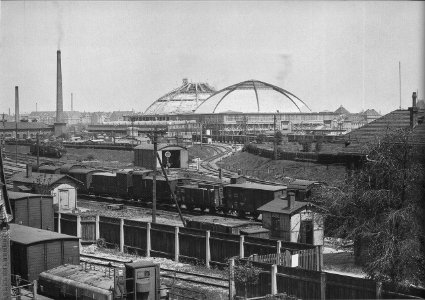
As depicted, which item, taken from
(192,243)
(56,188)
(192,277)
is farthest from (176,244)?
(56,188)

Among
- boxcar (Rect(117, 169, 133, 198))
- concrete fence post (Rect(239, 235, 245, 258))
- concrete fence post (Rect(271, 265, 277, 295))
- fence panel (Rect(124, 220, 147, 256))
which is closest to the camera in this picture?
concrete fence post (Rect(271, 265, 277, 295))

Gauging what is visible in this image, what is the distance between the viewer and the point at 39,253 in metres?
25.3

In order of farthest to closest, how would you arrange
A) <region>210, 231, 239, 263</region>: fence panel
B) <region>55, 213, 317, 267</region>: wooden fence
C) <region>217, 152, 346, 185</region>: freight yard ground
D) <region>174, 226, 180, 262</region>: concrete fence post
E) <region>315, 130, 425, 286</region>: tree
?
<region>217, 152, 346, 185</region>: freight yard ground
<region>174, 226, 180, 262</region>: concrete fence post
<region>210, 231, 239, 263</region>: fence panel
<region>55, 213, 317, 267</region>: wooden fence
<region>315, 130, 425, 286</region>: tree

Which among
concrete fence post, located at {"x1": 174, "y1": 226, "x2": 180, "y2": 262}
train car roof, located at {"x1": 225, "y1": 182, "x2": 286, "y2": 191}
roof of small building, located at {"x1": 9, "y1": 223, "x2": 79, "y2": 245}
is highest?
train car roof, located at {"x1": 225, "y1": 182, "x2": 286, "y2": 191}

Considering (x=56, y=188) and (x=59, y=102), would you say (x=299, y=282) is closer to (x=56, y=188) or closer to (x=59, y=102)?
(x=56, y=188)

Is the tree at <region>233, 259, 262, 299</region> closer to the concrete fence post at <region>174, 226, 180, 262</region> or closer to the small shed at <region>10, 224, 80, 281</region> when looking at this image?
the small shed at <region>10, 224, 80, 281</region>

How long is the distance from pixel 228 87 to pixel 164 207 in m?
122

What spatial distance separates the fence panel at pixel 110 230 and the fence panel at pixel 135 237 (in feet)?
1.98

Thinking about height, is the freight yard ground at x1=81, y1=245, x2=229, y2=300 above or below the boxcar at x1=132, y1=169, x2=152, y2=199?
below

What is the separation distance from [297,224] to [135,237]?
344 inches

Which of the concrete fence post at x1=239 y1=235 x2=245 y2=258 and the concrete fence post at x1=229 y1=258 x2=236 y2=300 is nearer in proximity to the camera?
the concrete fence post at x1=229 y1=258 x2=236 y2=300

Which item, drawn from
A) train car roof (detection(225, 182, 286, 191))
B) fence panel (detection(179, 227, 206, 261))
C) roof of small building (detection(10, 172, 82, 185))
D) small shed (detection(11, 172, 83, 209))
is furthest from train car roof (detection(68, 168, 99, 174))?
fence panel (detection(179, 227, 206, 261))

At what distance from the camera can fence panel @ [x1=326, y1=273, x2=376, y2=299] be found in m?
18.9

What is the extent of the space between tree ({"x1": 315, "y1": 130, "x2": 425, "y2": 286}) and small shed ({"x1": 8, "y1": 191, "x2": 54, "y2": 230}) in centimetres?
1843
